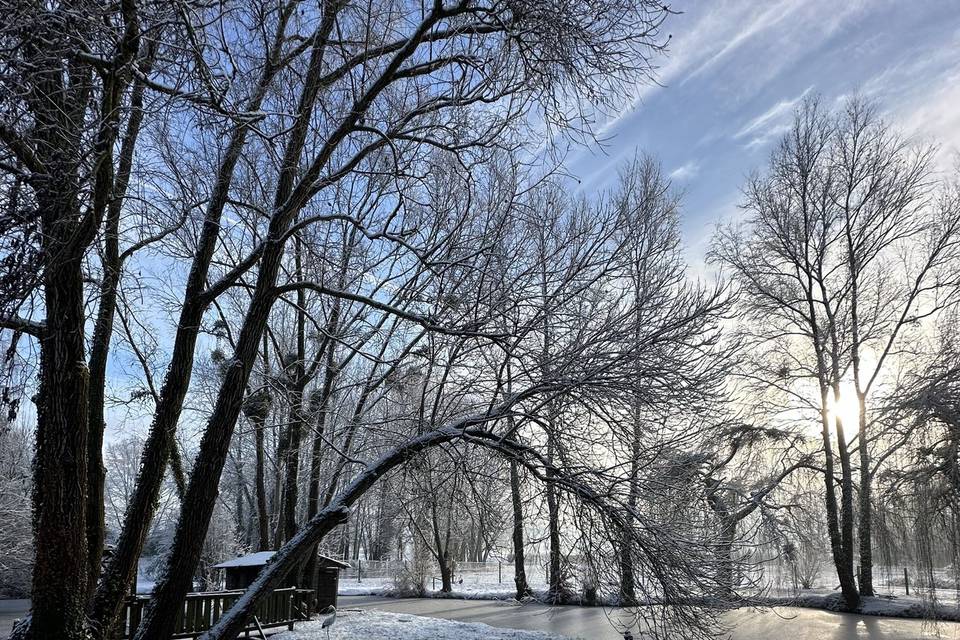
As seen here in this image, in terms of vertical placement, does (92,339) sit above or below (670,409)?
above

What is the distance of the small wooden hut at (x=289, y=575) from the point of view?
498 inches

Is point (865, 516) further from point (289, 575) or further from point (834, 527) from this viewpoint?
point (289, 575)

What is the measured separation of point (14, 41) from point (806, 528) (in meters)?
18.4

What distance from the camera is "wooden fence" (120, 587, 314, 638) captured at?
9.12m

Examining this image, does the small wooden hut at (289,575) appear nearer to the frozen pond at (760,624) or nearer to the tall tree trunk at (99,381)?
the frozen pond at (760,624)

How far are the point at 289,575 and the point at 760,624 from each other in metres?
9.49

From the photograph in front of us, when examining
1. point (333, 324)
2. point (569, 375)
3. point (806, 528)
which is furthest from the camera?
point (806, 528)

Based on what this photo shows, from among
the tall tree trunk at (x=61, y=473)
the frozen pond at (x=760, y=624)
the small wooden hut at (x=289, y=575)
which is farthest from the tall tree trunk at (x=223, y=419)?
the frozen pond at (x=760, y=624)

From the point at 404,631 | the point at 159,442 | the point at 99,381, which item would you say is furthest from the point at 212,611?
the point at 99,381

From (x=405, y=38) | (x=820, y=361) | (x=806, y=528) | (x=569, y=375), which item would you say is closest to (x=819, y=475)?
(x=806, y=528)

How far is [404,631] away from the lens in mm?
11516

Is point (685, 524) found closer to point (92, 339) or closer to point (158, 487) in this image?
point (158, 487)

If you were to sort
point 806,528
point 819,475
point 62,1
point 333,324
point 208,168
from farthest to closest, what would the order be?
point 819,475, point 806,528, point 333,324, point 208,168, point 62,1

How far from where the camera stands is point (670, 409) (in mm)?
5789
